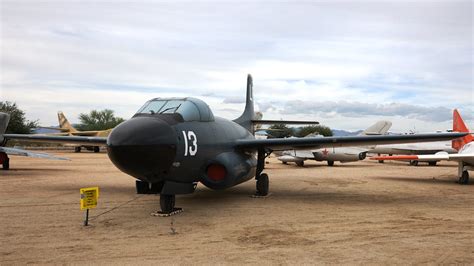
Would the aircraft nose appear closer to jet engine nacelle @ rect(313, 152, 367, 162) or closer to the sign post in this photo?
the sign post

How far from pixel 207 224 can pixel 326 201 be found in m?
4.39

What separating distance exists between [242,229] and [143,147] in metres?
2.38

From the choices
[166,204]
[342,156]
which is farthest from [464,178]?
[166,204]

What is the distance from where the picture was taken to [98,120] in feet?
319

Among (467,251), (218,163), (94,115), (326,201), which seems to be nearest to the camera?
(467,251)

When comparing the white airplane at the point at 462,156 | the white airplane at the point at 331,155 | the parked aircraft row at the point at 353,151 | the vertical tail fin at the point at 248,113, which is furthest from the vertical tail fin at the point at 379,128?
the vertical tail fin at the point at 248,113

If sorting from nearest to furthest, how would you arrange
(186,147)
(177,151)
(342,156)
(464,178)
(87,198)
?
(87,198) < (177,151) < (186,147) < (464,178) < (342,156)

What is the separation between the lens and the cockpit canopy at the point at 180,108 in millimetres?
8844

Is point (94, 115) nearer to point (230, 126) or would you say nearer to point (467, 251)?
point (230, 126)

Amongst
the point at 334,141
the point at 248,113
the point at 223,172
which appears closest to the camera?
the point at 223,172

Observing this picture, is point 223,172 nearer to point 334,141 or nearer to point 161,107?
point 161,107

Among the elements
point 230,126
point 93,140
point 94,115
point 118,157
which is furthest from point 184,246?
point 94,115

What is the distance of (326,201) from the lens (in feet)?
35.6

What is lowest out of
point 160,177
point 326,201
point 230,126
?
point 326,201
